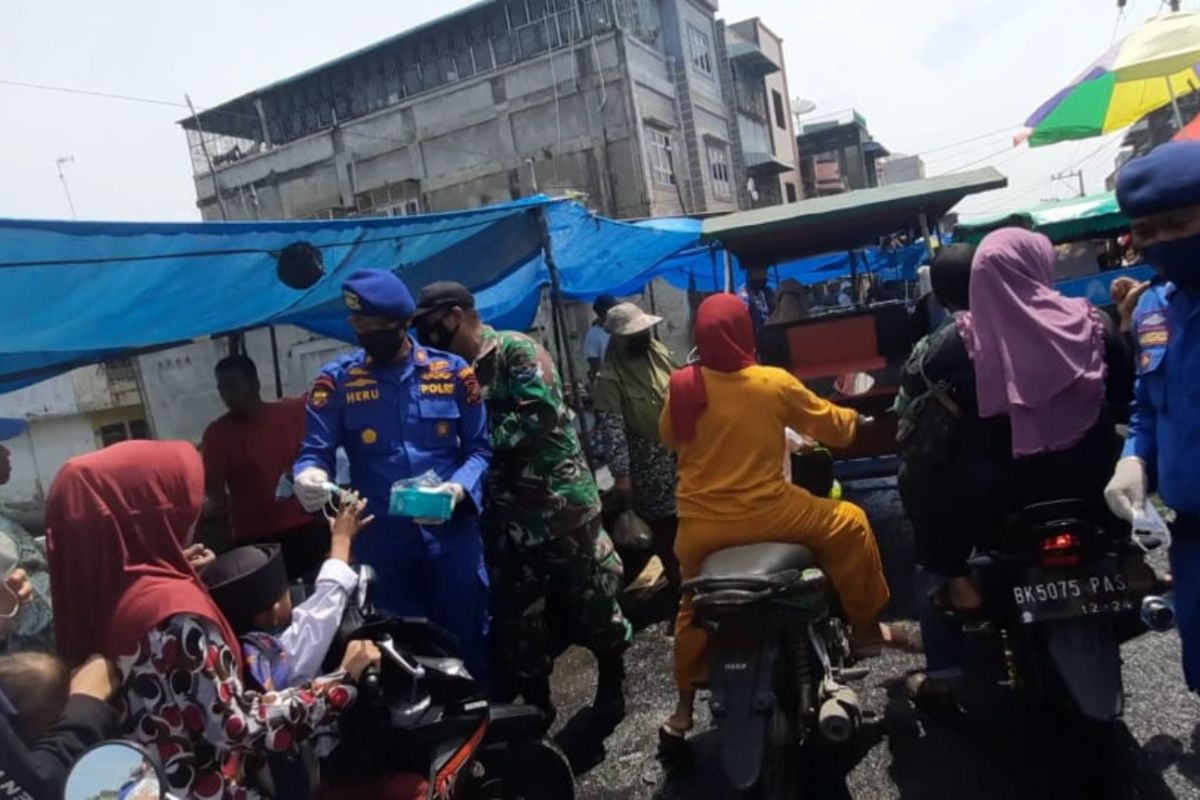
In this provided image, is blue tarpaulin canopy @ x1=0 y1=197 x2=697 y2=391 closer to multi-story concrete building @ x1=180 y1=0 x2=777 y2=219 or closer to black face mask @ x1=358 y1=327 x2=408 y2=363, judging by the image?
black face mask @ x1=358 y1=327 x2=408 y2=363

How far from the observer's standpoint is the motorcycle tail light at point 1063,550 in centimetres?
264

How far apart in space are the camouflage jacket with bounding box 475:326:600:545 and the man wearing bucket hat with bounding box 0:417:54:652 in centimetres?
165

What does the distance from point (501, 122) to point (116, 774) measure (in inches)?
897

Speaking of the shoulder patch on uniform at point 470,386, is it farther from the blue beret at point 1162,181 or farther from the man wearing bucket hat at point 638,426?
the blue beret at point 1162,181

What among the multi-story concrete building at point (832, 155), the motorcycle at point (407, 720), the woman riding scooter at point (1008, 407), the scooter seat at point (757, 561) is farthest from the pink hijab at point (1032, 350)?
the multi-story concrete building at point (832, 155)

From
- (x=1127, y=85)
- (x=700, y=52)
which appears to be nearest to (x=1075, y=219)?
(x=1127, y=85)

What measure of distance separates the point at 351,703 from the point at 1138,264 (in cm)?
932

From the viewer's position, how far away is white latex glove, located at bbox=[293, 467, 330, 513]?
114 inches

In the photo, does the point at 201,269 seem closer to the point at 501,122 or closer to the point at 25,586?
the point at 25,586

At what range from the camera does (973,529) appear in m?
2.95

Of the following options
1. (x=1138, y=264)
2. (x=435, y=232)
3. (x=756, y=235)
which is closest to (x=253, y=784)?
(x=435, y=232)

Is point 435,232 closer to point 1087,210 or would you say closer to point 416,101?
point 1087,210

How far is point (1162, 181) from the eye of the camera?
2160 mm

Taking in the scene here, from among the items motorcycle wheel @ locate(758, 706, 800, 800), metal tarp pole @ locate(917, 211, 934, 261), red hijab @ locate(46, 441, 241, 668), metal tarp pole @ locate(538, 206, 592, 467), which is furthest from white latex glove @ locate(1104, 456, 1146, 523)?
metal tarp pole @ locate(917, 211, 934, 261)
